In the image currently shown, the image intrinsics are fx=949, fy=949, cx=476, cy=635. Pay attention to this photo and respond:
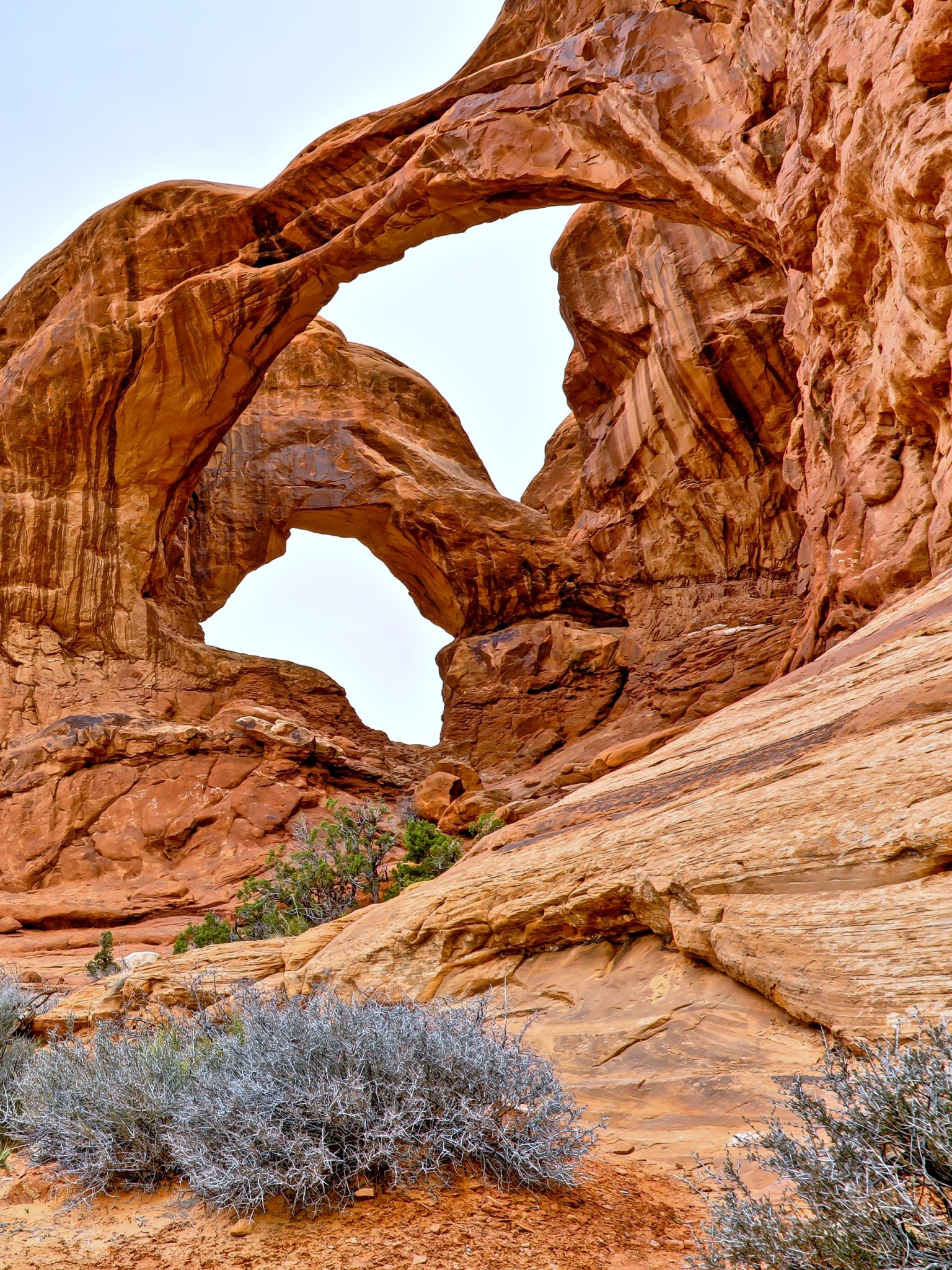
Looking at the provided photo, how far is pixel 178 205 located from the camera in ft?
62.8

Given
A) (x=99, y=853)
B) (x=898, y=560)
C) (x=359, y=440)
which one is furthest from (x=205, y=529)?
(x=898, y=560)

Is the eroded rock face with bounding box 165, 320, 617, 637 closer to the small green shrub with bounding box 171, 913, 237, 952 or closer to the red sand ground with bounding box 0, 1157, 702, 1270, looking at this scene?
the small green shrub with bounding box 171, 913, 237, 952

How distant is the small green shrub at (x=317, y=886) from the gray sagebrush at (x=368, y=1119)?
24.2 ft

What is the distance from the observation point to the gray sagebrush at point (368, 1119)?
328 cm

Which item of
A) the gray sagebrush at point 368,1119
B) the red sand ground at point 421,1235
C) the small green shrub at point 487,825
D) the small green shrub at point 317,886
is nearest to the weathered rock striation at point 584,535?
the red sand ground at point 421,1235

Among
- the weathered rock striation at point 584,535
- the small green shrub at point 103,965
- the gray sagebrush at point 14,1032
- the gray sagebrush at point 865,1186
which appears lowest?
the small green shrub at point 103,965

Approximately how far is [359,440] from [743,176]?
14.5 m

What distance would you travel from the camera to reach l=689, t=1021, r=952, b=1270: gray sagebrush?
2.01 meters

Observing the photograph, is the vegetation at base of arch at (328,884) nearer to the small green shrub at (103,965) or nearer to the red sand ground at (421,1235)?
the small green shrub at (103,965)

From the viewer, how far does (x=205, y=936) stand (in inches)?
455

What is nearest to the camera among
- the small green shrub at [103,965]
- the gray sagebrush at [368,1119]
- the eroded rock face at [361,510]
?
the gray sagebrush at [368,1119]

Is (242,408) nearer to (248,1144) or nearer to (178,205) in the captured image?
(178,205)

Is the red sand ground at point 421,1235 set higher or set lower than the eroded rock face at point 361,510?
lower

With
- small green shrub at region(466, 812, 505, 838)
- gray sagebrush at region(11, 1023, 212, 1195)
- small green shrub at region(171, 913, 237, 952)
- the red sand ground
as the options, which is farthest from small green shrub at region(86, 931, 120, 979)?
the red sand ground
